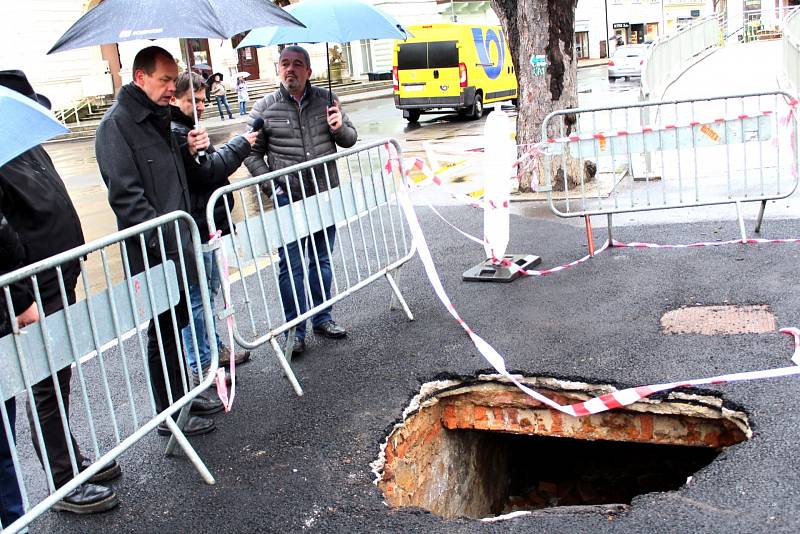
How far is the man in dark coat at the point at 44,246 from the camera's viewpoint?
3.47 meters

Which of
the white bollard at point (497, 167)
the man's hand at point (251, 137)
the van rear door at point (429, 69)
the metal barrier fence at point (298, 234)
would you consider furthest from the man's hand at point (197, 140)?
the van rear door at point (429, 69)

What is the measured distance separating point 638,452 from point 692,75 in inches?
889

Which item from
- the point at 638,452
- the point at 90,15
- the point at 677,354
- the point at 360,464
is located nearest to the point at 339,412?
the point at 360,464

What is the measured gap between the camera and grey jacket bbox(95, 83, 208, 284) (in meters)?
4.29

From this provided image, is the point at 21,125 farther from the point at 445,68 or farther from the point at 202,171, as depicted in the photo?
the point at 445,68

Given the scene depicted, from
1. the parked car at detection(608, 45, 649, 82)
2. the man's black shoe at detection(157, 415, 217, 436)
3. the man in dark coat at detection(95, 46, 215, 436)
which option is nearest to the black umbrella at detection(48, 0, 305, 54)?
the man in dark coat at detection(95, 46, 215, 436)

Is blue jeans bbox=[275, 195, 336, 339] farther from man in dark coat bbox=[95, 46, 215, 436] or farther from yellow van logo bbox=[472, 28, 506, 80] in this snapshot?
yellow van logo bbox=[472, 28, 506, 80]

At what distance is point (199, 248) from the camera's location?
14.3ft

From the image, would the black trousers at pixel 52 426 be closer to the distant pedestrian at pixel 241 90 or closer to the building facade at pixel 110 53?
the building facade at pixel 110 53

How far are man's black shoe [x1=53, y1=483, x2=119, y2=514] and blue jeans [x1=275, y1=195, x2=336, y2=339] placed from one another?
5.80 ft

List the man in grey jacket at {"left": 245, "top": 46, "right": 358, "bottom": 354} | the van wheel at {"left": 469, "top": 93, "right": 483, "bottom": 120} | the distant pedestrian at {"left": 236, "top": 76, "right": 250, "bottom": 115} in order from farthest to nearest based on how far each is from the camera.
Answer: the distant pedestrian at {"left": 236, "top": 76, "right": 250, "bottom": 115}
the van wheel at {"left": 469, "top": 93, "right": 483, "bottom": 120}
the man in grey jacket at {"left": 245, "top": 46, "right": 358, "bottom": 354}

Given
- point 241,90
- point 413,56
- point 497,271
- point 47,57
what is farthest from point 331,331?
point 47,57

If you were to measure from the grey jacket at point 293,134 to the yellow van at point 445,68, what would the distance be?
16.4 metres

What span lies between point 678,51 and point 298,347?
76.9ft
